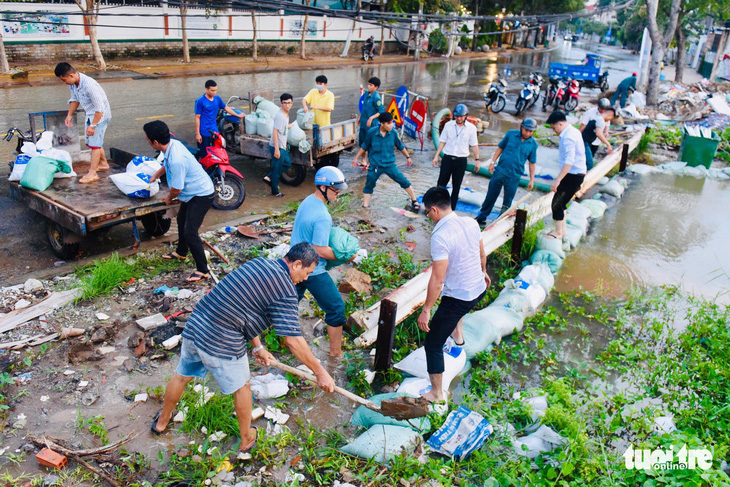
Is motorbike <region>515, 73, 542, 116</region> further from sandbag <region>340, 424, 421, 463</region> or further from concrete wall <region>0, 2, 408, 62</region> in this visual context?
sandbag <region>340, 424, 421, 463</region>

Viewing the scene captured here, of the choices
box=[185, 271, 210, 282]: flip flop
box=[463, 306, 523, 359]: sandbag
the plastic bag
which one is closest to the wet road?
box=[185, 271, 210, 282]: flip flop

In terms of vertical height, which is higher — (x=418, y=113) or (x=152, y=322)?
(x=418, y=113)

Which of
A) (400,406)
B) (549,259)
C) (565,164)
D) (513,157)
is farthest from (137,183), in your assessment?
(565,164)

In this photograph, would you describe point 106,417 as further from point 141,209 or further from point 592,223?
point 592,223

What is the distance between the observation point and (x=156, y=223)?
6543 millimetres

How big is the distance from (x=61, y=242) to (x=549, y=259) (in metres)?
5.63

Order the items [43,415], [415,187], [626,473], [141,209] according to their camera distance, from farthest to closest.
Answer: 1. [415,187]
2. [141,209]
3. [43,415]
4. [626,473]

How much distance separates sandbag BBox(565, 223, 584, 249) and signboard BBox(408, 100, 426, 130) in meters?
4.43

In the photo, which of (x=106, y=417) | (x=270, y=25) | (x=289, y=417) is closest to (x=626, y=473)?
(x=289, y=417)

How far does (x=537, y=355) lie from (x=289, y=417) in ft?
8.15

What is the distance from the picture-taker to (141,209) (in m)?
5.73

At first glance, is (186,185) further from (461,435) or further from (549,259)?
(549,259)

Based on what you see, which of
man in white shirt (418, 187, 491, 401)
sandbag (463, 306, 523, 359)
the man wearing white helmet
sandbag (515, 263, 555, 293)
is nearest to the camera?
man in white shirt (418, 187, 491, 401)

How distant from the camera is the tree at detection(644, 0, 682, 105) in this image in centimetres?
1590
